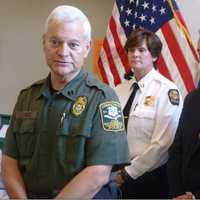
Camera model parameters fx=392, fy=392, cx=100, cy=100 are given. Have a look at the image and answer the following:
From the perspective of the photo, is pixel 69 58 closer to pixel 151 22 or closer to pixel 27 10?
pixel 151 22

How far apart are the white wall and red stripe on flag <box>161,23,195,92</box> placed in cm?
100

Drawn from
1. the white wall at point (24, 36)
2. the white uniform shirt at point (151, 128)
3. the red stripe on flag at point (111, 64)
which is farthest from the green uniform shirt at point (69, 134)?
the white wall at point (24, 36)

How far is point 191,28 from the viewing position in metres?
2.83

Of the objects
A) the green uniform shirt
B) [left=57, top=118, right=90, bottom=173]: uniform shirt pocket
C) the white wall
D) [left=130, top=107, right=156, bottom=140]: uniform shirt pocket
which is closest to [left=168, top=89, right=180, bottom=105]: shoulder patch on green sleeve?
[left=130, top=107, right=156, bottom=140]: uniform shirt pocket

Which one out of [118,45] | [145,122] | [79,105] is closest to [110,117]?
[79,105]

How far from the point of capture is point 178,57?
2748 millimetres

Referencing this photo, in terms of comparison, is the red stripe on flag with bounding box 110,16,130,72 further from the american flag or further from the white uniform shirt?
the white uniform shirt

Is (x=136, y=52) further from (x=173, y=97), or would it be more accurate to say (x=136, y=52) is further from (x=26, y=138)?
(x=26, y=138)

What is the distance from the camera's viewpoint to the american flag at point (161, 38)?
2.71m

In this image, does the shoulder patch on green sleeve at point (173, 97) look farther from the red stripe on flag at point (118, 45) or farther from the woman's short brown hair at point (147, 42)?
the red stripe on flag at point (118, 45)

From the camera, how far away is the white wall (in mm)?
3666

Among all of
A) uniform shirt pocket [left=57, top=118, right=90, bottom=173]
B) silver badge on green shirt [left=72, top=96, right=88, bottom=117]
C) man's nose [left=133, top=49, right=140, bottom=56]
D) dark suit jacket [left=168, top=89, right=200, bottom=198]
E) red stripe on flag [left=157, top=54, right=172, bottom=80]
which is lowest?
dark suit jacket [left=168, top=89, right=200, bottom=198]

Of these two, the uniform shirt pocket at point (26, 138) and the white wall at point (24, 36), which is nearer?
the uniform shirt pocket at point (26, 138)

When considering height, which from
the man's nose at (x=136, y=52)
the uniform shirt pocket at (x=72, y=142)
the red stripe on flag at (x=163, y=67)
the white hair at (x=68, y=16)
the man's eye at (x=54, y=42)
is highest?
the white hair at (x=68, y=16)
